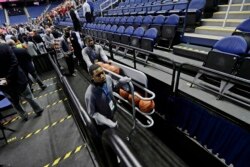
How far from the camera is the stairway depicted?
3.78m

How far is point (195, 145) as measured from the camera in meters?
2.19

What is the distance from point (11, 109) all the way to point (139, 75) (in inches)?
147

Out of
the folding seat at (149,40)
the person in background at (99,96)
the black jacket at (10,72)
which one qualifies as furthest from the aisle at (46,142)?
the folding seat at (149,40)

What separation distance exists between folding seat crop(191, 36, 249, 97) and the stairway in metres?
0.86

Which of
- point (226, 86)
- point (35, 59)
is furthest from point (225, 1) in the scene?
point (35, 59)

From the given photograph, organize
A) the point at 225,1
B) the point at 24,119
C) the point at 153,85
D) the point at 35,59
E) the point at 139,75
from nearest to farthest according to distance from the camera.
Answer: the point at 139,75, the point at 153,85, the point at 24,119, the point at 225,1, the point at 35,59

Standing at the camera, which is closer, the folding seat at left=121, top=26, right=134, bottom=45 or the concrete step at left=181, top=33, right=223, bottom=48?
the concrete step at left=181, top=33, right=223, bottom=48

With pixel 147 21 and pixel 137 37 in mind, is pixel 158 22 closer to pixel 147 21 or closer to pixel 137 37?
pixel 147 21

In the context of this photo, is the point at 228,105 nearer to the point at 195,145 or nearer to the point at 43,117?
the point at 195,145

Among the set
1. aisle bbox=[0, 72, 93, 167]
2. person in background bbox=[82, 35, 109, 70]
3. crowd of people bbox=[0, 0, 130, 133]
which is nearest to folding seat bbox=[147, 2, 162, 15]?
crowd of people bbox=[0, 0, 130, 133]

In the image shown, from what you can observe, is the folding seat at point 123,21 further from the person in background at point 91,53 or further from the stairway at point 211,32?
the person in background at point 91,53

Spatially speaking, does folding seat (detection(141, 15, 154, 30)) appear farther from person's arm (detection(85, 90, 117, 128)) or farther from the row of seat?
person's arm (detection(85, 90, 117, 128))

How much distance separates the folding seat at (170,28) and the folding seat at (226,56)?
194cm

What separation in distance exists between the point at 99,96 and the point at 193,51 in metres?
2.93
